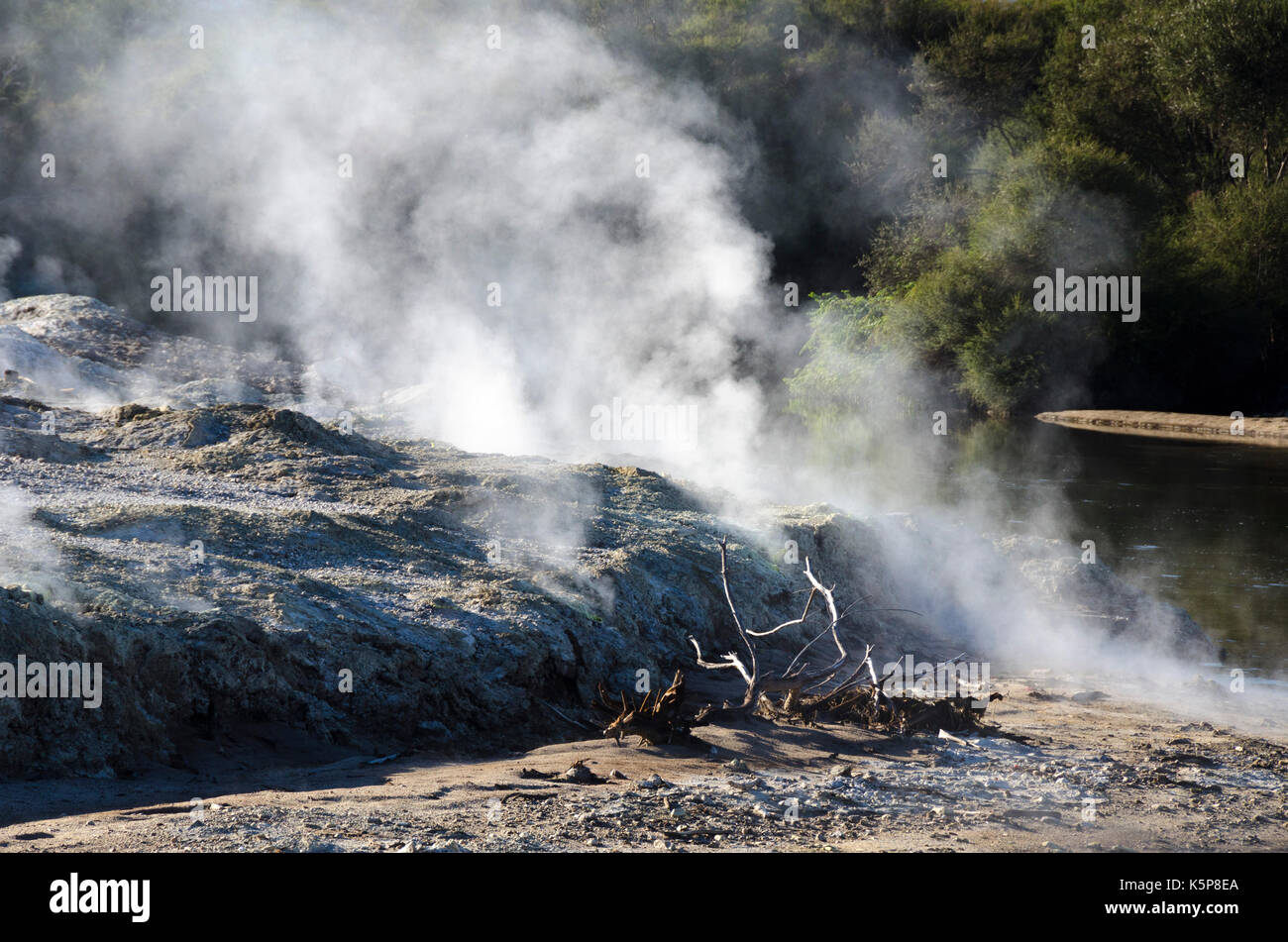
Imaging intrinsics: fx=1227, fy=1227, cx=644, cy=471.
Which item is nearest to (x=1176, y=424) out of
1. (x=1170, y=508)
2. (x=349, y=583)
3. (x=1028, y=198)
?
(x=1028, y=198)

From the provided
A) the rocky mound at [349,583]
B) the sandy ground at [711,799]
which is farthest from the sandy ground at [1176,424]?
the sandy ground at [711,799]

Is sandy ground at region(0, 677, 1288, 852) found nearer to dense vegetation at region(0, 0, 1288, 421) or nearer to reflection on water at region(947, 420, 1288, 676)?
reflection on water at region(947, 420, 1288, 676)

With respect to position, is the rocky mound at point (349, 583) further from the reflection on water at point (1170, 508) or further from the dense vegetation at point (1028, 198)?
the dense vegetation at point (1028, 198)

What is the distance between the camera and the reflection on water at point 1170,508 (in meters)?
12.5

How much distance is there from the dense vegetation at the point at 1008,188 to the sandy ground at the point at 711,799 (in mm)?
22998

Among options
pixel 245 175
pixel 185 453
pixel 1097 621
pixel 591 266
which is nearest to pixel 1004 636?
pixel 1097 621

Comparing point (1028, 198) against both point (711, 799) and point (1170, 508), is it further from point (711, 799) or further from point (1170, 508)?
point (711, 799)

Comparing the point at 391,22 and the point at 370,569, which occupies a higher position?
the point at 391,22

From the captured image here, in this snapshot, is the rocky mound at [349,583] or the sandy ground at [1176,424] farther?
the sandy ground at [1176,424]

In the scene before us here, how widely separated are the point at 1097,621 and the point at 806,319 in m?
25.5

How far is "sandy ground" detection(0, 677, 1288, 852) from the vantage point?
15.0 feet

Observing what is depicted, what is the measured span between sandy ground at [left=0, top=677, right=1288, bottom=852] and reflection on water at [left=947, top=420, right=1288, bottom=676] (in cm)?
466

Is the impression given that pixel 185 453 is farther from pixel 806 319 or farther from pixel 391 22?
pixel 806 319

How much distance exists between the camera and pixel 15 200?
2864cm
